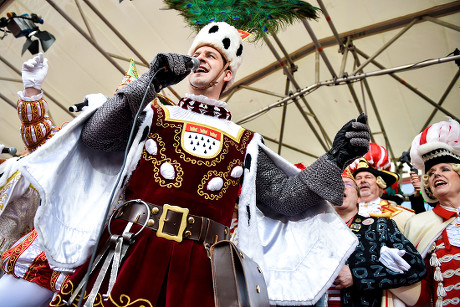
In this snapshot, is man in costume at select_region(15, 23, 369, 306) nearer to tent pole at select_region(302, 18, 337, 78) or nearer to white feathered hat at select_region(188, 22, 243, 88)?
white feathered hat at select_region(188, 22, 243, 88)

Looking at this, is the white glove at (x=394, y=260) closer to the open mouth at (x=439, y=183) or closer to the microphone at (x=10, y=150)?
the open mouth at (x=439, y=183)

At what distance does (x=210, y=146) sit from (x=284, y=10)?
1.21 meters

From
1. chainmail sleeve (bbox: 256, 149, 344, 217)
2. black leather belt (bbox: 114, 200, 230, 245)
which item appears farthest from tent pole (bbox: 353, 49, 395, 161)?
black leather belt (bbox: 114, 200, 230, 245)

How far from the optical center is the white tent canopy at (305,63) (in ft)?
16.7

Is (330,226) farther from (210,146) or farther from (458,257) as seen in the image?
(458,257)

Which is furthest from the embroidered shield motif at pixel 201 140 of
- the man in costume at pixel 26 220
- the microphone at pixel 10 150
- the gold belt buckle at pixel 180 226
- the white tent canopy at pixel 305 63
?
the white tent canopy at pixel 305 63

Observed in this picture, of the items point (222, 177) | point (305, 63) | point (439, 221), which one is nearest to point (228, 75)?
point (222, 177)

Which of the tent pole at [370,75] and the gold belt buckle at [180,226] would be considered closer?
the gold belt buckle at [180,226]

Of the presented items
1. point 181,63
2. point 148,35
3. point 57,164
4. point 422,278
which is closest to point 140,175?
point 57,164

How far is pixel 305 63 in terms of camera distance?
592 centimetres

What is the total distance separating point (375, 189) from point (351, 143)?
2044 millimetres

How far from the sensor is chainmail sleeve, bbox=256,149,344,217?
5.53 ft

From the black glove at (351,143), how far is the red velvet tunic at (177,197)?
1.35 feet

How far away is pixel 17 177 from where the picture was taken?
2.54 metres
